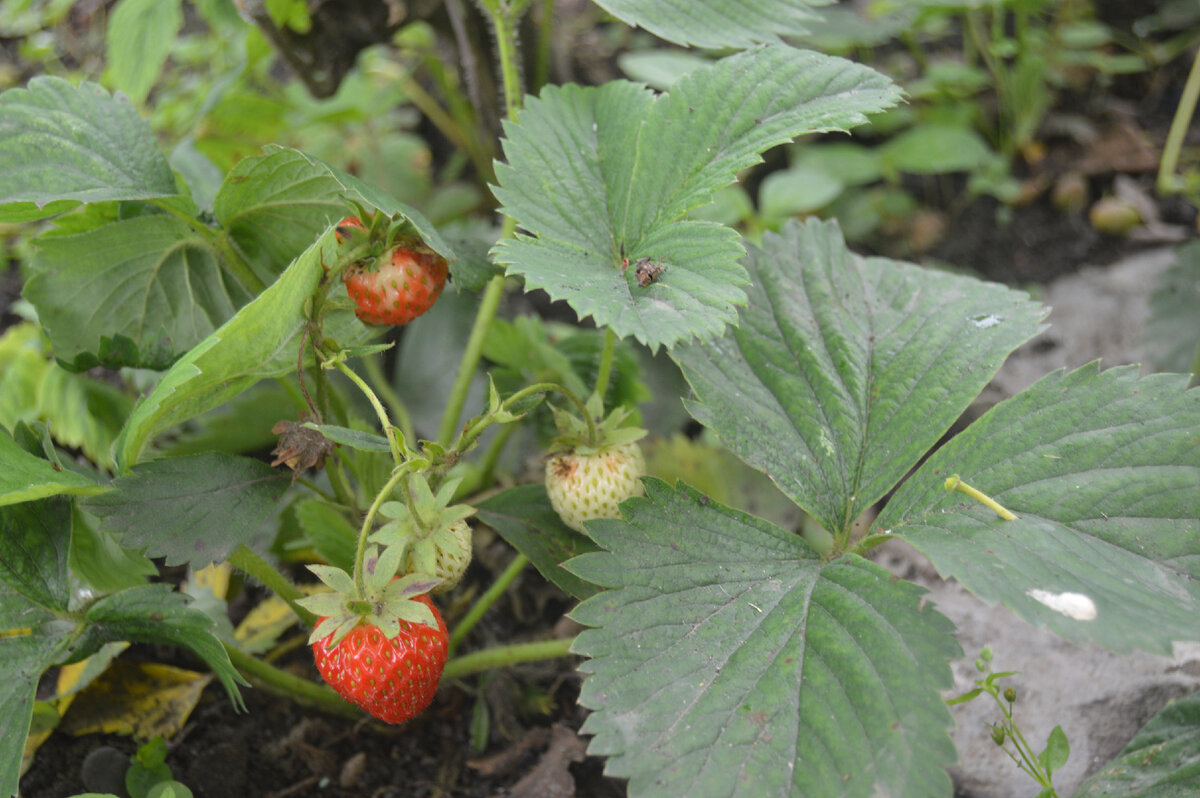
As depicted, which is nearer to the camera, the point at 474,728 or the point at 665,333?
the point at 665,333

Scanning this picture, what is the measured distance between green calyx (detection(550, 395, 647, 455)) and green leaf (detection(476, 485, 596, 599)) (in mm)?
102

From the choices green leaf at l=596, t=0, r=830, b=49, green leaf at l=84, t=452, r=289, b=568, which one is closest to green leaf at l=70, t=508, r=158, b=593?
green leaf at l=84, t=452, r=289, b=568

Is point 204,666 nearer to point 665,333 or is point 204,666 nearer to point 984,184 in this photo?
point 665,333

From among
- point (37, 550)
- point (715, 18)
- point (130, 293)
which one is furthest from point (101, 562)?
point (715, 18)

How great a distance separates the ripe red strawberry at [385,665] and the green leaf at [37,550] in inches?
13.1

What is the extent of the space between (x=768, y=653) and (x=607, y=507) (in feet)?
0.82

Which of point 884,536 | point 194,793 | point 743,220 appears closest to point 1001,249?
point 743,220


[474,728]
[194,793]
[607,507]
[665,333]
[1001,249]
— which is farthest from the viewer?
[1001,249]

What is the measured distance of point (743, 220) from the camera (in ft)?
7.31

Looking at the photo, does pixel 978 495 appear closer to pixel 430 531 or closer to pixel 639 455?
pixel 639 455

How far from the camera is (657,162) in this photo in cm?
111

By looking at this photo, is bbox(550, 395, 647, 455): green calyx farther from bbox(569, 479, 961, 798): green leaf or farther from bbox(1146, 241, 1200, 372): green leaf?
bbox(1146, 241, 1200, 372): green leaf

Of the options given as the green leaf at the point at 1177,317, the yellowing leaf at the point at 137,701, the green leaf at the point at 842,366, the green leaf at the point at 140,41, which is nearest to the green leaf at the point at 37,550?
the yellowing leaf at the point at 137,701

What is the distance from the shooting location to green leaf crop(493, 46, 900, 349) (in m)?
0.98
